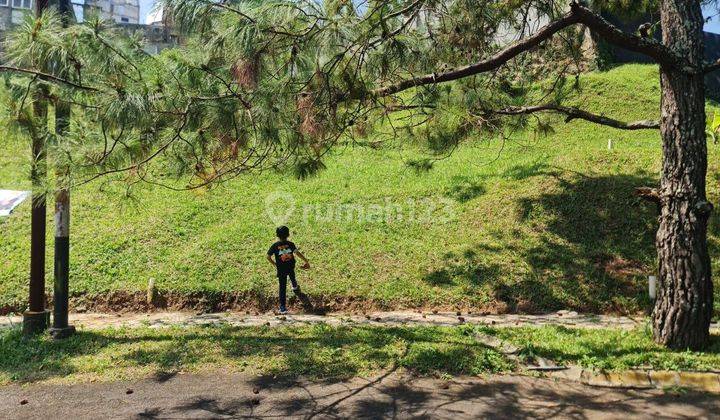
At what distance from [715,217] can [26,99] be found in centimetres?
895

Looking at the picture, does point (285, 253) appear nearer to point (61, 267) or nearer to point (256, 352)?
point (256, 352)

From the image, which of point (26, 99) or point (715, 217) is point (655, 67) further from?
point (26, 99)

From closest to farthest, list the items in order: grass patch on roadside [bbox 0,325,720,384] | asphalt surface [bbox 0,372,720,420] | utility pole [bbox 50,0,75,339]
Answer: asphalt surface [bbox 0,372,720,420] → grass patch on roadside [bbox 0,325,720,384] → utility pole [bbox 50,0,75,339]

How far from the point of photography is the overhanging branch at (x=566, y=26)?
193 inches

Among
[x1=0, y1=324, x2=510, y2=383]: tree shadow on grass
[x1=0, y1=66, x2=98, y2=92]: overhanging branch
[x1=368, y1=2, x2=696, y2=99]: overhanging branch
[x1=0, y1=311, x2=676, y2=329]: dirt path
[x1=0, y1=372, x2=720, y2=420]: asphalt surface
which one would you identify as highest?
[x1=368, y1=2, x2=696, y2=99]: overhanging branch

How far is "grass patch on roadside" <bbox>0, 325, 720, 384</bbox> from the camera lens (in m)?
5.10

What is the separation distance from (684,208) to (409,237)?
4840 millimetres

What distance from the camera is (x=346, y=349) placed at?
565cm

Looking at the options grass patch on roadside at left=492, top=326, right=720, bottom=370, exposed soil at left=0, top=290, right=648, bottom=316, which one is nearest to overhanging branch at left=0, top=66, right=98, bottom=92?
exposed soil at left=0, top=290, right=648, bottom=316

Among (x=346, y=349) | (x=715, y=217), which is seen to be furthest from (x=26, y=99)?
(x=715, y=217)

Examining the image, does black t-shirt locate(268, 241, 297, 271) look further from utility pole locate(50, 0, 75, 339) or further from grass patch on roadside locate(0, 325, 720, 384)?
utility pole locate(50, 0, 75, 339)

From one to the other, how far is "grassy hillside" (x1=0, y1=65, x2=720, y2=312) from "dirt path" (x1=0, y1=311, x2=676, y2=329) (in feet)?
1.15

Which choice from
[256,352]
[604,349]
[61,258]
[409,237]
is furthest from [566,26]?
[61,258]

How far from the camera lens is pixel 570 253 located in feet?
27.7
